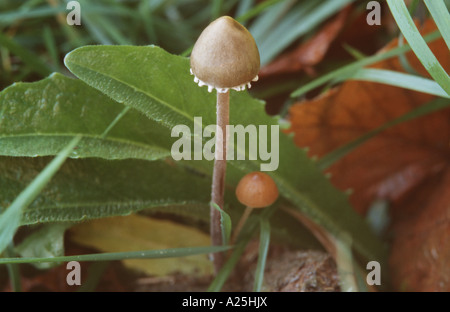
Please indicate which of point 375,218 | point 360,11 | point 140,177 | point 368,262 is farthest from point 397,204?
point 140,177

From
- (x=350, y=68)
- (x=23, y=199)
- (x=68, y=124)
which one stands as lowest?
(x=23, y=199)

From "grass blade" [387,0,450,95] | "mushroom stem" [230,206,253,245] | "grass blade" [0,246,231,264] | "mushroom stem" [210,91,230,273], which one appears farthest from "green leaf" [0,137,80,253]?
"grass blade" [387,0,450,95]

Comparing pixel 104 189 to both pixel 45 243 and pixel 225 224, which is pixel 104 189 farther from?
pixel 225 224

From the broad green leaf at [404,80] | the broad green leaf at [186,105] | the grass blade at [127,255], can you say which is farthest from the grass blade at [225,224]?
the broad green leaf at [404,80]

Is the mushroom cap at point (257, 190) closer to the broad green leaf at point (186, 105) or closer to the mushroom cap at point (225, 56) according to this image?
the broad green leaf at point (186, 105)

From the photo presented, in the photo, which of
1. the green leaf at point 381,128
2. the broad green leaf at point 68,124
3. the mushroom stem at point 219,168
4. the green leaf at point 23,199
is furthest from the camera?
the green leaf at point 381,128

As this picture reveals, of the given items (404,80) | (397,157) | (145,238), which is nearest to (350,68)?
(404,80)
